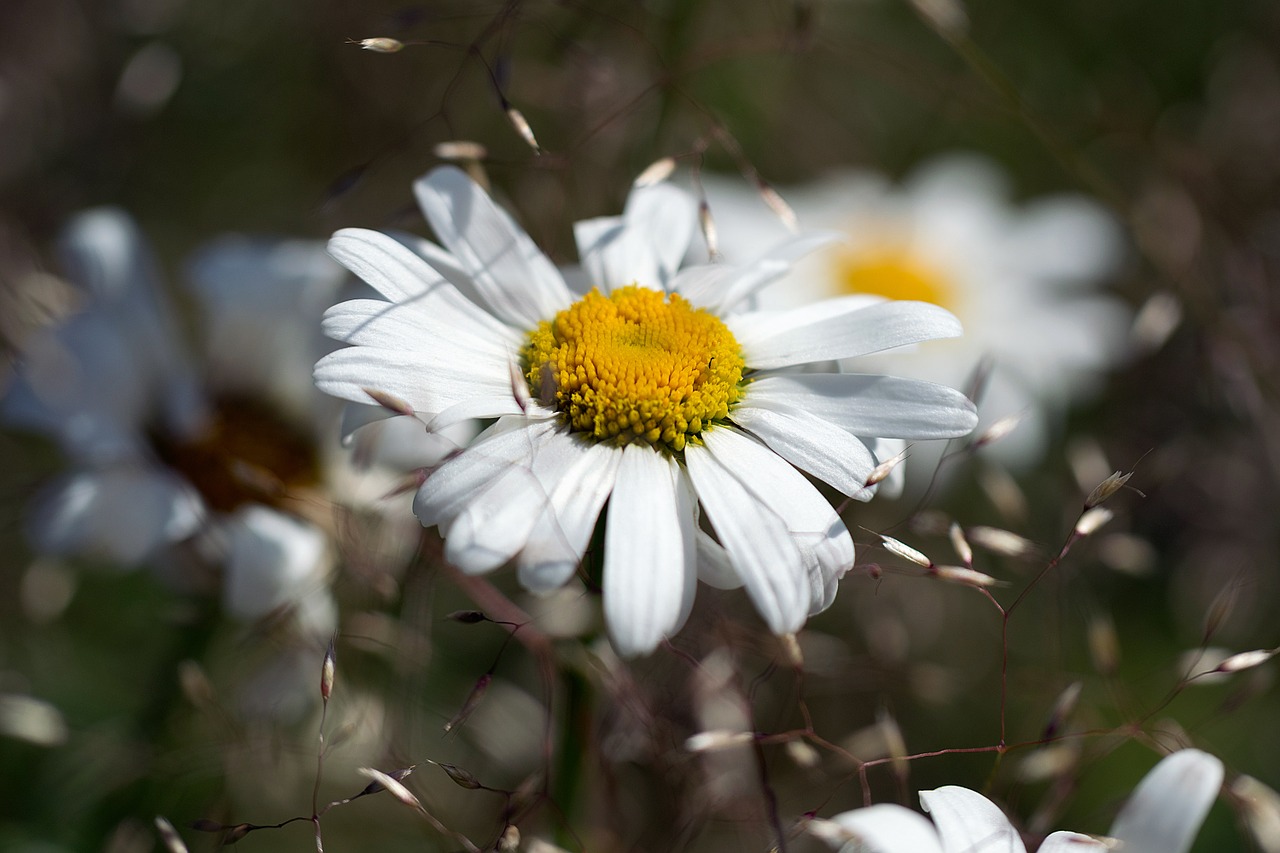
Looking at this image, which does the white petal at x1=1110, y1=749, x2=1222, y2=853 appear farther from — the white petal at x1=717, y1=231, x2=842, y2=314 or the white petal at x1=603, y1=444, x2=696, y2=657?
the white petal at x1=717, y1=231, x2=842, y2=314

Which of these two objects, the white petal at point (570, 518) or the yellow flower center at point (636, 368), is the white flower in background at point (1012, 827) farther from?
the yellow flower center at point (636, 368)

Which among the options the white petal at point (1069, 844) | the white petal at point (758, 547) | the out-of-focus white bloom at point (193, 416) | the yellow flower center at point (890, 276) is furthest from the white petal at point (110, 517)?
the yellow flower center at point (890, 276)

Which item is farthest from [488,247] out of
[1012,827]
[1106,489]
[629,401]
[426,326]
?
[1012,827]

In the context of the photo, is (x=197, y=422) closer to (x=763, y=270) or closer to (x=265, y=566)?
(x=265, y=566)

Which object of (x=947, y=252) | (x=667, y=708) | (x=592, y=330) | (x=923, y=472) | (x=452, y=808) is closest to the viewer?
(x=592, y=330)

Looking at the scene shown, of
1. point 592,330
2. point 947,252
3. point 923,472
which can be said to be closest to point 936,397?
point 592,330

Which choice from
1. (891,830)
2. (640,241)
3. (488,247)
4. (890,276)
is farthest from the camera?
(890,276)

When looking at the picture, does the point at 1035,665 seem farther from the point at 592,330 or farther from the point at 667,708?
the point at 592,330
